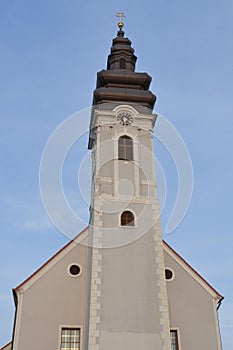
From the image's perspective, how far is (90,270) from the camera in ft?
56.3

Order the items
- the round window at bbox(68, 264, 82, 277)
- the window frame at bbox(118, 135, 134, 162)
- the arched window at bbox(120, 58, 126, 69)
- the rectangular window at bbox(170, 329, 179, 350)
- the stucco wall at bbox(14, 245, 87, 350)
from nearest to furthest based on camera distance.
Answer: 1. the stucco wall at bbox(14, 245, 87, 350)
2. the rectangular window at bbox(170, 329, 179, 350)
3. the round window at bbox(68, 264, 82, 277)
4. the window frame at bbox(118, 135, 134, 162)
5. the arched window at bbox(120, 58, 126, 69)

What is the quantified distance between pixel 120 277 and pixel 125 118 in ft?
22.4

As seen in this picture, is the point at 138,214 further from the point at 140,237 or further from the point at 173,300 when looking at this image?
the point at 173,300

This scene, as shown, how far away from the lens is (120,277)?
16578 mm

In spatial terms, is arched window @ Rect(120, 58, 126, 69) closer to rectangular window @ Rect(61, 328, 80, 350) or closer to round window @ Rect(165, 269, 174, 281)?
round window @ Rect(165, 269, 174, 281)

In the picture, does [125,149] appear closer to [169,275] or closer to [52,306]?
[169,275]

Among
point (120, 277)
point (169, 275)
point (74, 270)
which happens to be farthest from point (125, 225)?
point (169, 275)

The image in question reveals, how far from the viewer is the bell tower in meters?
15.7

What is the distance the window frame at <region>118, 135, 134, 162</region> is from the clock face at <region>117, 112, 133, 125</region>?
0.61m

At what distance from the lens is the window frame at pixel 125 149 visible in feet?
63.2

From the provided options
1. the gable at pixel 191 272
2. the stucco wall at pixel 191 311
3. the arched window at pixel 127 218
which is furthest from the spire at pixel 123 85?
the stucco wall at pixel 191 311

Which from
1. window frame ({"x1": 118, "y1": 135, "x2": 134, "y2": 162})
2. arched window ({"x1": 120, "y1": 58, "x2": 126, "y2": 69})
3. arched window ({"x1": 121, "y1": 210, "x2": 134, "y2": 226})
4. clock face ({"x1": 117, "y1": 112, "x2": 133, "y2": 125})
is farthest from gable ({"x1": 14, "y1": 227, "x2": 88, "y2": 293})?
arched window ({"x1": 120, "y1": 58, "x2": 126, "y2": 69})

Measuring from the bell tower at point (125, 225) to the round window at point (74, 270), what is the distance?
1.20 m

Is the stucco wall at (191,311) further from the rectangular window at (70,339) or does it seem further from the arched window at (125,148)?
the arched window at (125,148)
